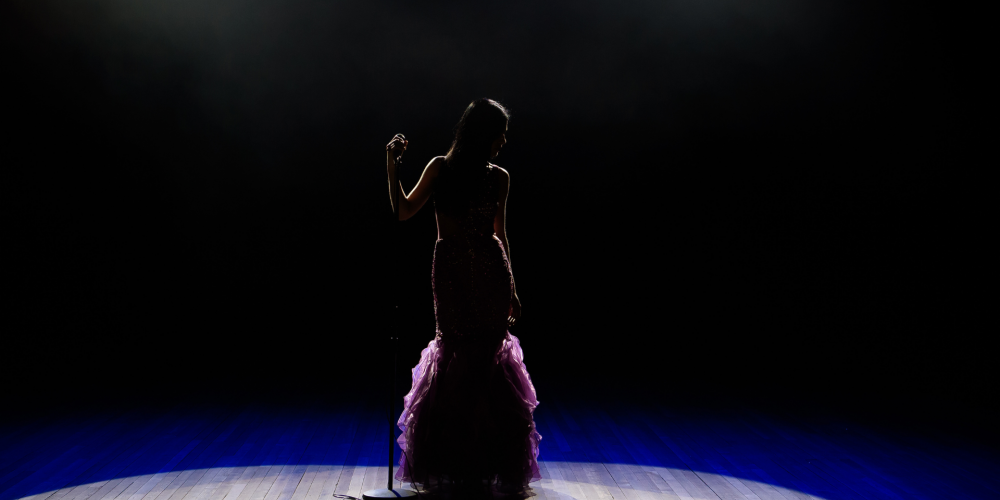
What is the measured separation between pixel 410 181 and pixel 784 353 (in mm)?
3525

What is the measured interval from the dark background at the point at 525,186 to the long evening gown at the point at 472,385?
3.04 meters

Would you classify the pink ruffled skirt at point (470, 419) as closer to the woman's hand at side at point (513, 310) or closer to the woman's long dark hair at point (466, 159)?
the woman's hand at side at point (513, 310)

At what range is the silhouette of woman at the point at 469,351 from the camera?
2.13 metres

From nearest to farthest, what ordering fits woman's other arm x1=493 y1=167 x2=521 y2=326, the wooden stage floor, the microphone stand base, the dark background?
the microphone stand base, woman's other arm x1=493 y1=167 x2=521 y2=326, the wooden stage floor, the dark background

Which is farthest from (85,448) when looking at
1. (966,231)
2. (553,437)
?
(966,231)

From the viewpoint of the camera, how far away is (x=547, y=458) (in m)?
2.87

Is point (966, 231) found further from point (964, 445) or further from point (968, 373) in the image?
point (964, 445)

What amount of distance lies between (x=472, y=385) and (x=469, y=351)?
0.11 m

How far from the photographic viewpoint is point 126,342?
18.6 ft

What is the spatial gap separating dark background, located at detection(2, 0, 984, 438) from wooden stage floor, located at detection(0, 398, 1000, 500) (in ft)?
5.09

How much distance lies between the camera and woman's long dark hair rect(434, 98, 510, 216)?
7.03 ft

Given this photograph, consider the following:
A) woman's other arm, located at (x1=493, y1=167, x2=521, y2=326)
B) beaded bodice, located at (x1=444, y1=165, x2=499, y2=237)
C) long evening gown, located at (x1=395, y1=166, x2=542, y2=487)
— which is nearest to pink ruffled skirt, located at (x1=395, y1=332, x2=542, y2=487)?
long evening gown, located at (x1=395, y1=166, x2=542, y2=487)

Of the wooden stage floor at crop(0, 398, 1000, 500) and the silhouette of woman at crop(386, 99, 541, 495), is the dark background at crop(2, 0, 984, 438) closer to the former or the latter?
the wooden stage floor at crop(0, 398, 1000, 500)

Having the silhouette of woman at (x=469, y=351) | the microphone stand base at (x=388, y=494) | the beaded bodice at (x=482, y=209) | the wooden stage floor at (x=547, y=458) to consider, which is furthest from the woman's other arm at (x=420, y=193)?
the wooden stage floor at (x=547, y=458)
